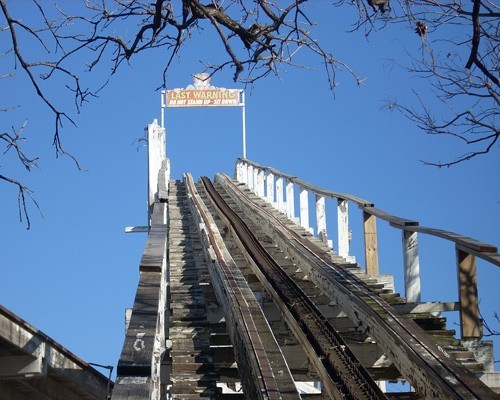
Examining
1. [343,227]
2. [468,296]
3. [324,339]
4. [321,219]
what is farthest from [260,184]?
[324,339]

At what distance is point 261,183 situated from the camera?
26.5 meters

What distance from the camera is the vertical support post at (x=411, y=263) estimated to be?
11.1 metres

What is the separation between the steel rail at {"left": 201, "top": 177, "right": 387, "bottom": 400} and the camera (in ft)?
25.8

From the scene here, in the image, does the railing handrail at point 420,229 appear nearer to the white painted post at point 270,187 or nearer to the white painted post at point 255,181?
the white painted post at point 270,187

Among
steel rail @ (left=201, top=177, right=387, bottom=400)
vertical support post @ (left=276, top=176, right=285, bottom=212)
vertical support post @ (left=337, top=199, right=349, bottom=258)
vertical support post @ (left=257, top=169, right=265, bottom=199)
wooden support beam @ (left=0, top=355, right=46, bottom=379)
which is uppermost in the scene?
vertical support post @ (left=257, top=169, right=265, bottom=199)

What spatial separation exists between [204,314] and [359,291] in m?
1.53

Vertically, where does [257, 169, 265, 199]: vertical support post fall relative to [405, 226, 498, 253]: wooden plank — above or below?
above

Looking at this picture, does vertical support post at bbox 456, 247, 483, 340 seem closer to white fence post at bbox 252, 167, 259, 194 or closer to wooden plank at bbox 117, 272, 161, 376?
wooden plank at bbox 117, 272, 161, 376

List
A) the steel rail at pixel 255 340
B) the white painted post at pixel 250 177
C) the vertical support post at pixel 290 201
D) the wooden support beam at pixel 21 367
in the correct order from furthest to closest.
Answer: the white painted post at pixel 250 177
the vertical support post at pixel 290 201
the wooden support beam at pixel 21 367
the steel rail at pixel 255 340

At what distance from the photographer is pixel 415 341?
8.57 metres

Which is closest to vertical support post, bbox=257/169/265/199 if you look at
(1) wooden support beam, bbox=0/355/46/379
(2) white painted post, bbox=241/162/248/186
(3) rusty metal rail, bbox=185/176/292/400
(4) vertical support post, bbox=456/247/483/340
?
(2) white painted post, bbox=241/162/248/186

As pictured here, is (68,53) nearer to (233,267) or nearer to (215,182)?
(233,267)

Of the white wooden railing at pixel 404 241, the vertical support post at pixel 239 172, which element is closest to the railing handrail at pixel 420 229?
the white wooden railing at pixel 404 241

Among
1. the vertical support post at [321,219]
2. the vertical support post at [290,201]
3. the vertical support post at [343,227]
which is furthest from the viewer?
the vertical support post at [290,201]
